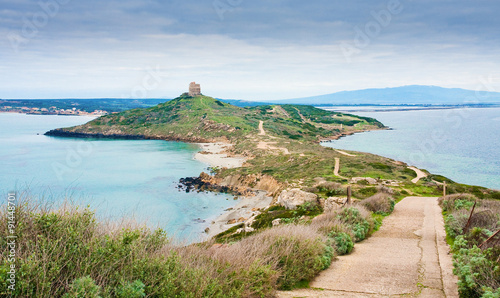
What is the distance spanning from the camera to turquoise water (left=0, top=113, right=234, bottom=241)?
31812 mm

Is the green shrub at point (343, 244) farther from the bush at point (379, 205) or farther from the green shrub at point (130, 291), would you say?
the bush at point (379, 205)

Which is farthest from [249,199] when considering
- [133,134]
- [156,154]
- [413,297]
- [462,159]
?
[133,134]

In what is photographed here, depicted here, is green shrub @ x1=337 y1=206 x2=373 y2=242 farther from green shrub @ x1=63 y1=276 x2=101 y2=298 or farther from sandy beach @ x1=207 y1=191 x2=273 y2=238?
sandy beach @ x1=207 y1=191 x2=273 y2=238

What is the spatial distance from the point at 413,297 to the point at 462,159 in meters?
72.0

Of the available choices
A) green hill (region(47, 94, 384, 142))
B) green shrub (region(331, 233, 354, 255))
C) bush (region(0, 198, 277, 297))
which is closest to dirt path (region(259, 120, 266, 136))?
green hill (region(47, 94, 384, 142))

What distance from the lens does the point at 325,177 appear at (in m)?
35.4

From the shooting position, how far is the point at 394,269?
8.40 metres

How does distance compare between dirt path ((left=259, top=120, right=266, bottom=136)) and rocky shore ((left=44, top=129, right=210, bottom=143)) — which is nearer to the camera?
dirt path ((left=259, top=120, right=266, bottom=136))

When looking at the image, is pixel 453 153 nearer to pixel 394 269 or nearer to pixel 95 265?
pixel 394 269

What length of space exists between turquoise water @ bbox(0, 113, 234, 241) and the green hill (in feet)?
38.5

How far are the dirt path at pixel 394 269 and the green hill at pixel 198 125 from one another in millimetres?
72564

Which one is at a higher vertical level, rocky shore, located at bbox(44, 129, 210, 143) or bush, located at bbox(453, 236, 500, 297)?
bush, located at bbox(453, 236, 500, 297)

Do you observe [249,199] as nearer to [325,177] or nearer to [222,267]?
[325,177]

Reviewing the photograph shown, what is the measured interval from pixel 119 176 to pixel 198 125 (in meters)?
52.7
